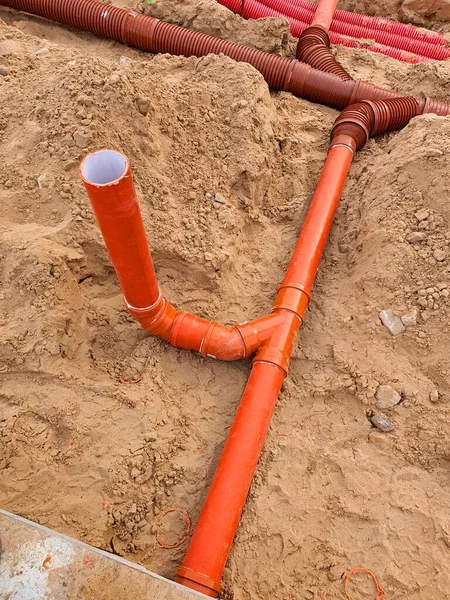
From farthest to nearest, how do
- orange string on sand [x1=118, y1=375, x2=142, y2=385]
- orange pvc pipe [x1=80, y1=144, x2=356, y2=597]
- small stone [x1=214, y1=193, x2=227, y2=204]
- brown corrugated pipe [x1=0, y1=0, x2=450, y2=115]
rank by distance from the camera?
brown corrugated pipe [x1=0, y1=0, x2=450, y2=115] → small stone [x1=214, y1=193, x2=227, y2=204] → orange string on sand [x1=118, y1=375, x2=142, y2=385] → orange pvc pipe [x1=80, y1=144, x2=356, y2=597]

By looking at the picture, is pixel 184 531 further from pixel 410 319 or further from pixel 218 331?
pixel 410 319

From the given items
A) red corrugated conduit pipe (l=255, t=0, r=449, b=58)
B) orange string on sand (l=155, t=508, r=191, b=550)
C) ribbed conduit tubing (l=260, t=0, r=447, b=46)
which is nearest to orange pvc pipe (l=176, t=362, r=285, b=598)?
orange string on sand (l=155, t=508, r=191, b=550)

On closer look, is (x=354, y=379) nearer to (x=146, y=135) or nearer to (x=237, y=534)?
(x=237, y=534)

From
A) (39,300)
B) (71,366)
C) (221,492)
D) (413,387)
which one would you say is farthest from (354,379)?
(39,300)

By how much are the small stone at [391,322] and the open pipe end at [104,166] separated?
74.1 inches

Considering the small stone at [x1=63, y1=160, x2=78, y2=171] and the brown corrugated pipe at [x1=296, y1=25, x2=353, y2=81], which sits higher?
the brown corrugated pipe at [x1=296, y1=25, x2=353, y2=81]

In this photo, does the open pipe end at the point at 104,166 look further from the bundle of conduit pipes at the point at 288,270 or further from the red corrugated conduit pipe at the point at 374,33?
the red corrugated conduit pipe at the point at 374,33

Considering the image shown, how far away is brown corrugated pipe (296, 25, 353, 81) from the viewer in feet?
15.2

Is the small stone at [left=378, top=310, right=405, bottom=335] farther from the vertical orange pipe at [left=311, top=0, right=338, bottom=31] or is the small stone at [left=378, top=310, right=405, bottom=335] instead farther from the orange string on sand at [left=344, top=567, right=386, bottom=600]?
the vertical orange pipe at [left=311, top=0, right=338, bottom=31]

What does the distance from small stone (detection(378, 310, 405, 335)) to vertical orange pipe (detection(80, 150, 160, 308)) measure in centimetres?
155

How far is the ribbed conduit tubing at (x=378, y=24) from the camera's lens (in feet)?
18.9

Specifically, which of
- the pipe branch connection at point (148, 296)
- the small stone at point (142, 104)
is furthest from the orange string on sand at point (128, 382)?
the small stone at point (142, 104)

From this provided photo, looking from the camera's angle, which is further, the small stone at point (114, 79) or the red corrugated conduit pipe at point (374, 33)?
the red corrugated conduit pipe at point (374, 33)

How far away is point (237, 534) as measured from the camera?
2.35m
